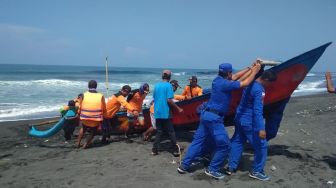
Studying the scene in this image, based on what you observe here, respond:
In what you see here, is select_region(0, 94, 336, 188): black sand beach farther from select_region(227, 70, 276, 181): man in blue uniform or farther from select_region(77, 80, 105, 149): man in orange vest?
select_region(77, 80, 105, 149): man in orange vest

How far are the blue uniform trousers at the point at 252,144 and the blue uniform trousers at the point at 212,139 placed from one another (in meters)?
0.28

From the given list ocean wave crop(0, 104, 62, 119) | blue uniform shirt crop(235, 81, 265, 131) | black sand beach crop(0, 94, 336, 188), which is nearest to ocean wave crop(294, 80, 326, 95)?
ocean wave crop(0, 104, 62, 119)

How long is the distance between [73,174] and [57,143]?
119 inches

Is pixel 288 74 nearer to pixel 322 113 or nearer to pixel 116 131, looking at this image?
pixel 116 131

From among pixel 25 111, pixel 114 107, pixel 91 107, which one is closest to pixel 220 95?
pixel 91 107

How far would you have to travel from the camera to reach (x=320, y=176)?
584 centimetres

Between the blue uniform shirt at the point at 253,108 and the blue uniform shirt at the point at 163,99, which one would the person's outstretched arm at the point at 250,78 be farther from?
the blue uniform shirt at the point at 163,99

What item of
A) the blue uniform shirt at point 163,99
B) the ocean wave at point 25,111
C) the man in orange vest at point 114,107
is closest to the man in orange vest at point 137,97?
the man in orange vest at point 114,107

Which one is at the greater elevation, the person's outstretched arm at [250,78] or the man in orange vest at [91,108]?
the person's outstretched arm at [250,78]

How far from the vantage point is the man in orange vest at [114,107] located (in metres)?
8.09

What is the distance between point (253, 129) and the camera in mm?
5605

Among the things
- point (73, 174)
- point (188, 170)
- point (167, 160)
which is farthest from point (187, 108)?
point (73, 174)

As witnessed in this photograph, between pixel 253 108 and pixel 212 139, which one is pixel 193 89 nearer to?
pixel 212 139

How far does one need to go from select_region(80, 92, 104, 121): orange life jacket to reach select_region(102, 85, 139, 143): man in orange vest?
50 centimetres
